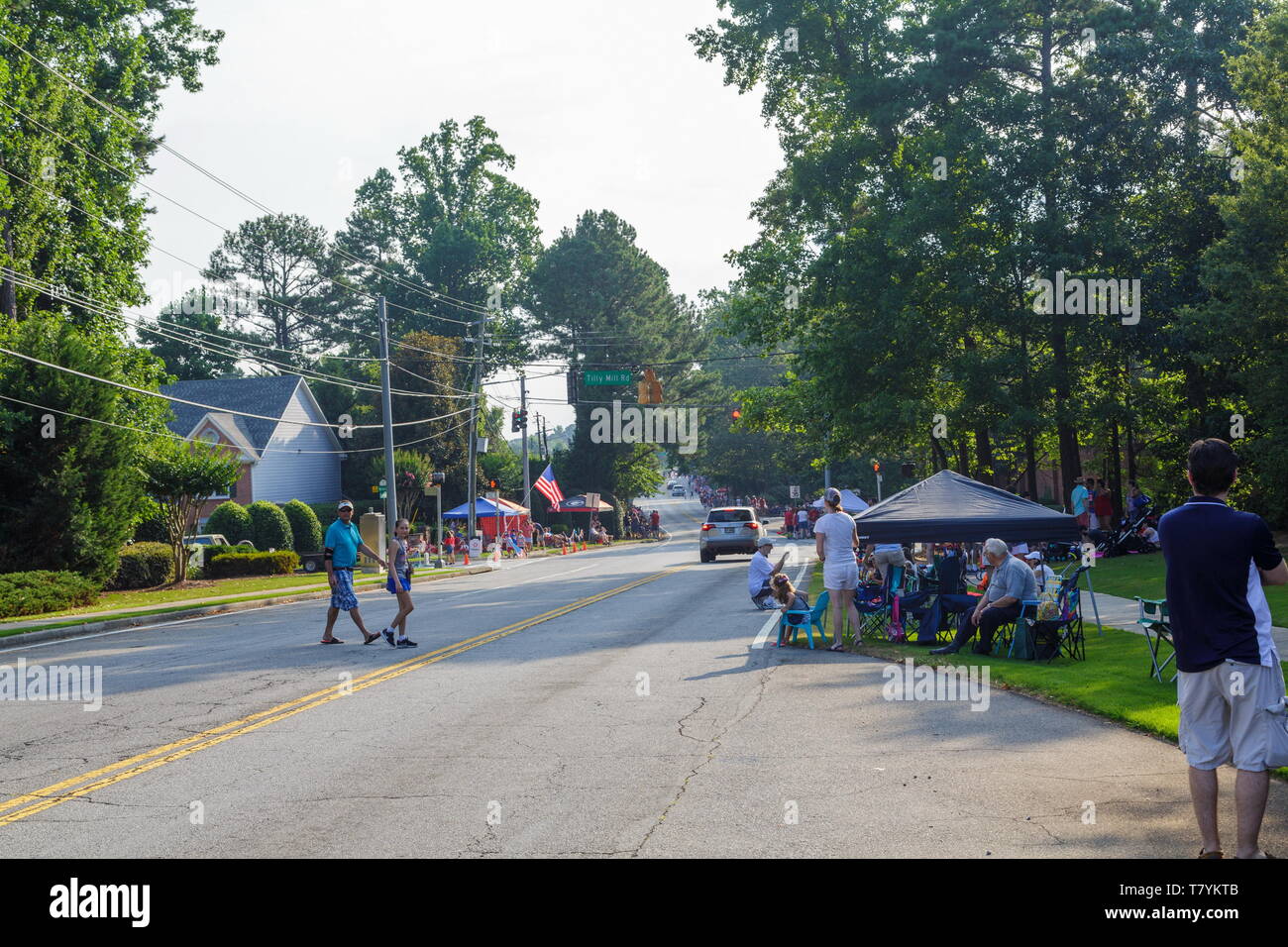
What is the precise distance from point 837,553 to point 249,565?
2872cm

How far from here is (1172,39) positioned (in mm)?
32312

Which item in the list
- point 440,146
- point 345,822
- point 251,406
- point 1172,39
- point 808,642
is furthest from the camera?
point 440,146

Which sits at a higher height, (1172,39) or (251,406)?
(1172,39)

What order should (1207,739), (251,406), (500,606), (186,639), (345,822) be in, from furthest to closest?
(251,406), (500,606), (186,639), (345,822), (1207,739)

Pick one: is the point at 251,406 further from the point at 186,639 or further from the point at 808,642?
the point at 808,642

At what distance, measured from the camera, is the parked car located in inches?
1641

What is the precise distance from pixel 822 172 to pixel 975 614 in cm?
2439

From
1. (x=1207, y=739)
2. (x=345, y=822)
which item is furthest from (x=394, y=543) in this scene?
(x=1207, y=739)

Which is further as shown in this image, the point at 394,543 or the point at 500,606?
the point at 500,606

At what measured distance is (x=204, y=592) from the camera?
30938mm

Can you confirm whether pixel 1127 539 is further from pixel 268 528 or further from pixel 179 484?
pixel 268 528

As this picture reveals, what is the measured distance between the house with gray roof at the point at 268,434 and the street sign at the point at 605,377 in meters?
19.3

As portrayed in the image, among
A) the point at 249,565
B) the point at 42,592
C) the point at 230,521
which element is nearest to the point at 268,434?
the point at 230,521

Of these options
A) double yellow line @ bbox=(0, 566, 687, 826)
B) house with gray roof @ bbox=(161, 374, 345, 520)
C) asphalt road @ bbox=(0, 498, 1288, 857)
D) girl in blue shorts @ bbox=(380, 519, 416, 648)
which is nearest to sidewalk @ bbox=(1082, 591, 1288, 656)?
asphalt road @ bbox=(0, 498, 1288, 857)
